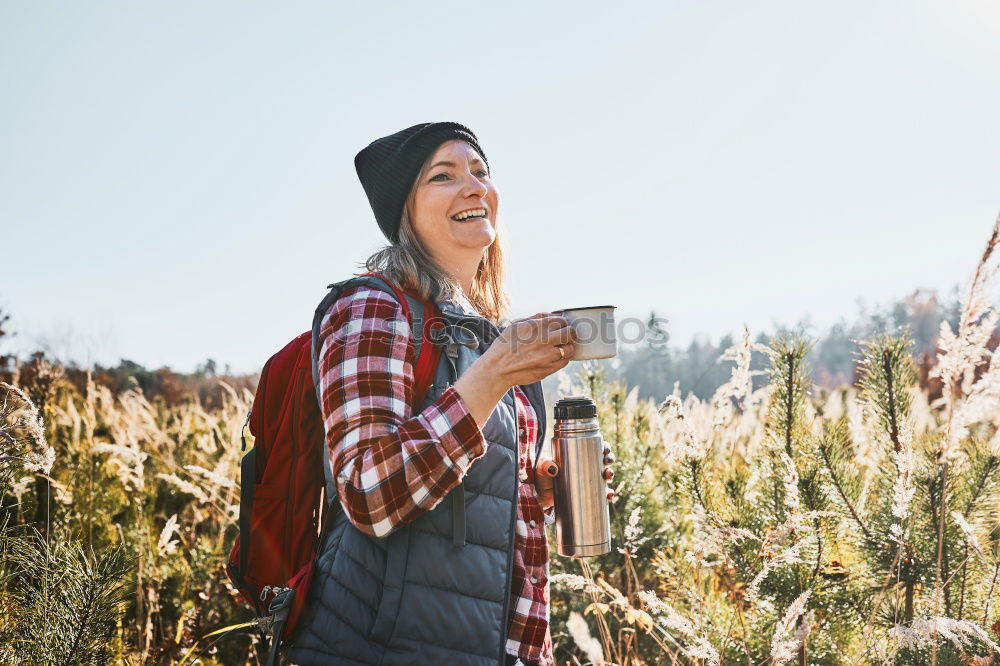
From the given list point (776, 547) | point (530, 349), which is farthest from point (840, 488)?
point (530, 349)

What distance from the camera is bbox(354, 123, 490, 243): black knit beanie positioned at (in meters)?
2.08

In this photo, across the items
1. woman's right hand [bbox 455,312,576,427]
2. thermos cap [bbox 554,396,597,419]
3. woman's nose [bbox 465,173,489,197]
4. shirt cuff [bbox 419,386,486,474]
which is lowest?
shirt cuff [bbox 419,386,486,474]

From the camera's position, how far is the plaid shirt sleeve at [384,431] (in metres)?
1.44

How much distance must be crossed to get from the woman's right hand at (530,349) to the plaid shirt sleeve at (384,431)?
121mm

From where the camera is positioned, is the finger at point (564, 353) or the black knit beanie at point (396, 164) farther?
the black knit beanie at point (396, 164)

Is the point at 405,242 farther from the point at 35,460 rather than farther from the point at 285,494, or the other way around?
the point at 35,460

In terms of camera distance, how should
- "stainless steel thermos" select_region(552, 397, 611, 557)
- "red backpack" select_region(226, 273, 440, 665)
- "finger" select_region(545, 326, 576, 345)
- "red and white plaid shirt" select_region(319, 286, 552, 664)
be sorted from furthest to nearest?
1. "stainless steel thermos" select_region(552, 397, 611, 557)
2. "red backpack" select_region(226, 273, 440, 665)
3. "finger" select_region(545, 326, 576, 345)
4. "red and white plaid shirt" select_region(319, 286, 552, 664)

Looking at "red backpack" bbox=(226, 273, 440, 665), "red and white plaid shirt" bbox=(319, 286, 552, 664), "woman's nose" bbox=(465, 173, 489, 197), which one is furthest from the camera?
"woman's nose" bbox=(465, 173, 489, 197)

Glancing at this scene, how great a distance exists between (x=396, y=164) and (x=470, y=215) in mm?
270

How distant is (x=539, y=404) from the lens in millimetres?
2037

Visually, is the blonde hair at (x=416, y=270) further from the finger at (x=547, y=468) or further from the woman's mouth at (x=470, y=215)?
the finger at (x=547, y=468)

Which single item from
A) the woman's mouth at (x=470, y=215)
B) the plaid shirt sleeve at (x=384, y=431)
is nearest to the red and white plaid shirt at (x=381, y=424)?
the plaid shirt sleeve at (x=384, y=431)

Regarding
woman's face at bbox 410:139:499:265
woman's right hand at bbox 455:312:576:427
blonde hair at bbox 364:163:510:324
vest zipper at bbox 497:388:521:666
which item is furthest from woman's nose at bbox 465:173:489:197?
vest zipper at bbox 497:388:521:666

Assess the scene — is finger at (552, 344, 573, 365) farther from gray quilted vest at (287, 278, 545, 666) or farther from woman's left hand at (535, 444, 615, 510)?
woman's left hand at (535, 444, 615, 510)
